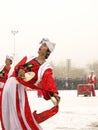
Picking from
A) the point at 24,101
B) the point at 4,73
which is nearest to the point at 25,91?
the point at 24,101

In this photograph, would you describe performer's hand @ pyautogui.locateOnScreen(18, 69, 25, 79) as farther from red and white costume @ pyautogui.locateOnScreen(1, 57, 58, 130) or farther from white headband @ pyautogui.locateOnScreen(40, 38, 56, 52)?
white headband @ pyautogui.locateOnScreen(40, 38, 56, 52)

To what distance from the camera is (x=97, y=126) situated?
1018cm

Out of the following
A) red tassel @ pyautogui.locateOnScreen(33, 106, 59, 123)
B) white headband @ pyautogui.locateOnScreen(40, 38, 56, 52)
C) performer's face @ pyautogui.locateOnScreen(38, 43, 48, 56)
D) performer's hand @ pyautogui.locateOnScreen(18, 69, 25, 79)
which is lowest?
red tassel @ pyautogui.locateOnScreen(33, 106, 59, 123)

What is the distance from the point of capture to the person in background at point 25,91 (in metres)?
5.80

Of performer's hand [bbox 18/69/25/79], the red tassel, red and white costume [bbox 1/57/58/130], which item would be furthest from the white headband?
the red tassel

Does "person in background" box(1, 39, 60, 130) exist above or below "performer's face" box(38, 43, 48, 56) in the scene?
below

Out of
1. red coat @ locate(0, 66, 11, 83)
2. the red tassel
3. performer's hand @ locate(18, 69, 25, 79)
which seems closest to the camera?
the red tassel

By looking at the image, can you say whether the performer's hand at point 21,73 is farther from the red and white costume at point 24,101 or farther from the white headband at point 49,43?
the white headband at point 49,43

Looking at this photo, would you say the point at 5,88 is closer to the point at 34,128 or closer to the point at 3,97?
the point at 3,97

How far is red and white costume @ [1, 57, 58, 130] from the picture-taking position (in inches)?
229

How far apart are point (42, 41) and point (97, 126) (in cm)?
431

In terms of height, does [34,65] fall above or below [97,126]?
above

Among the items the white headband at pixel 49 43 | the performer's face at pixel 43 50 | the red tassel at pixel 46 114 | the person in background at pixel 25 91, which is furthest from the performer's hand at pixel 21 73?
the red tassel at pixel 46 114

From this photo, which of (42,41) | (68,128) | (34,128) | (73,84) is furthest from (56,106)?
(73,84)
